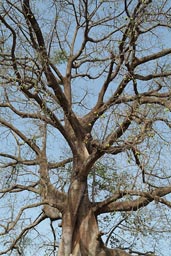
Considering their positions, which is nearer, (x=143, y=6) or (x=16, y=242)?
(x=143, y=6)

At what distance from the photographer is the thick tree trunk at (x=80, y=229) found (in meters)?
8.21

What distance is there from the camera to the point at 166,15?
8.44 m

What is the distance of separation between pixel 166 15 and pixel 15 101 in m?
3.27

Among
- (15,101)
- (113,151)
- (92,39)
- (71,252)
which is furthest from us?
(92,39)

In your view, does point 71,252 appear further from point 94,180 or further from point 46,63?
point 46,63

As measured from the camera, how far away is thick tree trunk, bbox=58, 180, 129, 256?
821 centimetres

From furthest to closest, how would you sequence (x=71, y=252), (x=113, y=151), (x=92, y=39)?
(x=92, y=39) → (x=71, y=252) → (x=113, y=151)

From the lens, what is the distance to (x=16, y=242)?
877cm

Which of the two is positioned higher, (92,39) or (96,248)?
(92,39)

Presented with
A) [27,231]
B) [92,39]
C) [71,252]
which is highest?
[92,39]

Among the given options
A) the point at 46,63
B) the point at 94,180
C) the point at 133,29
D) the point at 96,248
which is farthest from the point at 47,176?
the point at 133,29

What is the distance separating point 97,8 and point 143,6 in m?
1.37

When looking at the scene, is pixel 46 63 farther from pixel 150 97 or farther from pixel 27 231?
pixel 27 231

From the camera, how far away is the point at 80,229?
27.7 ft
